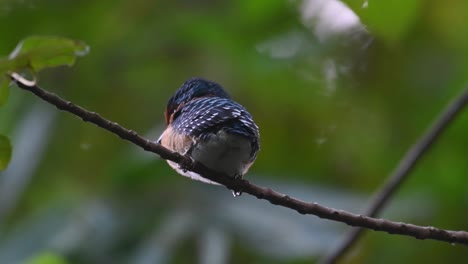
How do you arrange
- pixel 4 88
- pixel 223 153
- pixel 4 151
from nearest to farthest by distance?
pixel 4 88 → pixel 4 151 → pixel 223 153

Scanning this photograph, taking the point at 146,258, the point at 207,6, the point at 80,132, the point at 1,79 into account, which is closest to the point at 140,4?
the point at 207,6

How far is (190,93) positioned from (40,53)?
1436 millimetres

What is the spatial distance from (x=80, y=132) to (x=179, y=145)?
2.46 metres

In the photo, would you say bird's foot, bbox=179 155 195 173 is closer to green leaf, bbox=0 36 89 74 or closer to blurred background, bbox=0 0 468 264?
green leaf, bbox=0 36 89 74

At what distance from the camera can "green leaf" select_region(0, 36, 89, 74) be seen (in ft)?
6.38

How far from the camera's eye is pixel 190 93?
11.3 ft

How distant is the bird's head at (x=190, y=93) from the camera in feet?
11.2

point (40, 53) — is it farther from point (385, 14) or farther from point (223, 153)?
point (385, 14)

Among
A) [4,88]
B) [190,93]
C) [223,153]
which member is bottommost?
[190,93]

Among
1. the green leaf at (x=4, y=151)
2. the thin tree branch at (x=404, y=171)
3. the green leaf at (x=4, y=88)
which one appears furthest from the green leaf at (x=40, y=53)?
the thin tree branch at (x=404, y=171)

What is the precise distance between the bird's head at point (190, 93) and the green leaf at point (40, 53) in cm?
125

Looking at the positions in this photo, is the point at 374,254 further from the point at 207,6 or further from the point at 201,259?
the point at 207,6

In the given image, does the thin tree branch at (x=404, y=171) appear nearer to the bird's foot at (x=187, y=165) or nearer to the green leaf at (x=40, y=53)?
the bird's foot at (x=187, y=165)

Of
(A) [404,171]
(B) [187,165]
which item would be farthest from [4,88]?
(A) [404,171]
